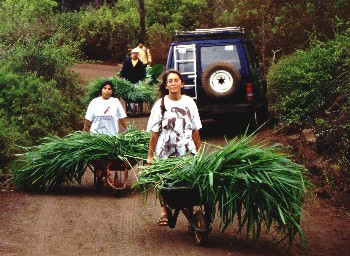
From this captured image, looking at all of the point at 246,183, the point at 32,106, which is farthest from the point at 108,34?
the point at 246,183

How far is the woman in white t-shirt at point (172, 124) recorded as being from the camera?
9852mm

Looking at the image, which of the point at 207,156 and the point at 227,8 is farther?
the point at 227,8

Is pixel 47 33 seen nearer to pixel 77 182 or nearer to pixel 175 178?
pixel 77 182

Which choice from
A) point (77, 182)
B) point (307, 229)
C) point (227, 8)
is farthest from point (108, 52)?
point (307, 229)

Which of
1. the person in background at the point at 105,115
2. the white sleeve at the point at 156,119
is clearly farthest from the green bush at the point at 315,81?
the white sleeve at the point at 156,119

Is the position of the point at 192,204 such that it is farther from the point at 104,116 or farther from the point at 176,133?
the point at 104,116

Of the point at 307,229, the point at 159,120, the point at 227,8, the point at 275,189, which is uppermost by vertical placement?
the point at 227,8

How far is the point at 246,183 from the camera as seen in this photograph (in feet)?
29.0

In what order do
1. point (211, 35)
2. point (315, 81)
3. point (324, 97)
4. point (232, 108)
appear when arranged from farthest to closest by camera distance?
point (211, 35)
point (232, 108)
point (315, 81)
point (324, 97)

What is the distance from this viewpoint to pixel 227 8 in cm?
3181

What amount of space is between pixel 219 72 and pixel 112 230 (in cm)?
776

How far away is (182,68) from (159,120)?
841 cm

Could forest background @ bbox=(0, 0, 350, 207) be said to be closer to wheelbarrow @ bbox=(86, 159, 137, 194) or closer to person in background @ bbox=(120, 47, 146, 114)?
person in background @ bbox=(120, 47, 146, 114)

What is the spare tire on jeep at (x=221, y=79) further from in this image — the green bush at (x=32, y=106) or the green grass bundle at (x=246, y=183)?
the green grass bundle at (x=246, y=183)
